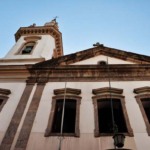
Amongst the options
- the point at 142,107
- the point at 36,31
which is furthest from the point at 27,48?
the point at 142,107

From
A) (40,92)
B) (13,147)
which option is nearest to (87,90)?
(40,92)

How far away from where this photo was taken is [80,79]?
38.8ft

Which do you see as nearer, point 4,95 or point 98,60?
point 4,95

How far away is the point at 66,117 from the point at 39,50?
8.26 meters

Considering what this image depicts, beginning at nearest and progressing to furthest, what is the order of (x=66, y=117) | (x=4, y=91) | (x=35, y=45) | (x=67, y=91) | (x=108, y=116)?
(x=108, y=116) → (x=66, y=117) → (x=67, y=91) → (x=4, y=91) → (x=35, y=45)

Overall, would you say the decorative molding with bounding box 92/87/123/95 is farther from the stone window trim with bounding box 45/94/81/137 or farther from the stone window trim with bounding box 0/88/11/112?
the stone window trim with bounding box 0/88/11/112

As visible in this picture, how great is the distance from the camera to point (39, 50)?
55.2 feet

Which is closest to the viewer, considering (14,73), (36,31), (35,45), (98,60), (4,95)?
(4,95)

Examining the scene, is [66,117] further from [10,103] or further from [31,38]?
[31,38]

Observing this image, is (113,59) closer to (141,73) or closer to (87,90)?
(141,73)

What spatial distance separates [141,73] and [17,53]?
978 cm

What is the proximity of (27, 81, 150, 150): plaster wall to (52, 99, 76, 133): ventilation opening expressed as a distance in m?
0.43

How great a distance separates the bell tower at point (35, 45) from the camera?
15663 millimetres

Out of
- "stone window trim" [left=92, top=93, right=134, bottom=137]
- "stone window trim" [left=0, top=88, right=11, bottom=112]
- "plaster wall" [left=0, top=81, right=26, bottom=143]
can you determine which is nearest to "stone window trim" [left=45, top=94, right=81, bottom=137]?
"stone window trim" [left=92, top=93, right=134, bottom=137]
